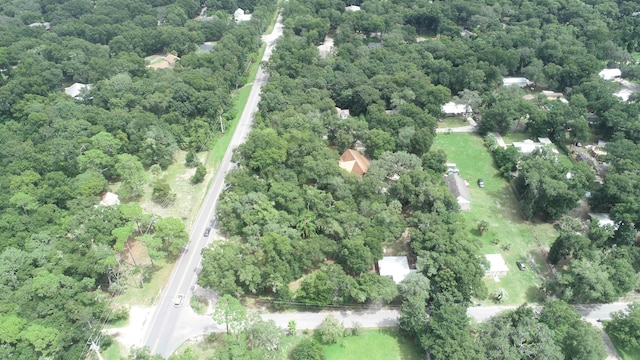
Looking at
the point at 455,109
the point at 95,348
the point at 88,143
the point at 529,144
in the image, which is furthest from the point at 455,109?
the point at 95,348


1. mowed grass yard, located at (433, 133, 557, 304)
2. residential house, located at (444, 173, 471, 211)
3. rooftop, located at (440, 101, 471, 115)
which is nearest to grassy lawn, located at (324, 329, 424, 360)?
mowed grass yard, located at (433, 133, 557, 304)

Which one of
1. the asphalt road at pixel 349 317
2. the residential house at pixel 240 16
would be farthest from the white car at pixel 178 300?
the residential house at pixel 240 16

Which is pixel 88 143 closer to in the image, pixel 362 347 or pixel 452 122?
pixel 362 347

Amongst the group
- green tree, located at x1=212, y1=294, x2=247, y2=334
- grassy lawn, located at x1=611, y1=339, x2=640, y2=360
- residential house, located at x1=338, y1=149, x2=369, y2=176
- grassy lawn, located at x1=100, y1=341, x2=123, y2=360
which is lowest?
grassy lawn, located at x1=100, y1=341, x2=123, y2=360

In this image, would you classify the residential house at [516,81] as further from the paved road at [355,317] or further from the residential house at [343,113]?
the paved road at [355,317]

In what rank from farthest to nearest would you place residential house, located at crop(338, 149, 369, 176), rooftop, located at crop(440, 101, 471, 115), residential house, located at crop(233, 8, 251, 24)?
residential house, located at crop(233, 8, 251, 24) < rooftop, located at crop(440, 101, 471, 115) < residential house, located at crop(338, 149, 369, 176)

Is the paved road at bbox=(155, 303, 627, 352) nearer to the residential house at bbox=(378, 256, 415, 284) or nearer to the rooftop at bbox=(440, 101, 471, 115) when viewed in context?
the residential house at bbox=(378, 256, 415, 284)

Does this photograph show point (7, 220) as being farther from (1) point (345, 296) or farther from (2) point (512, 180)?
(2) point (512, 180)
